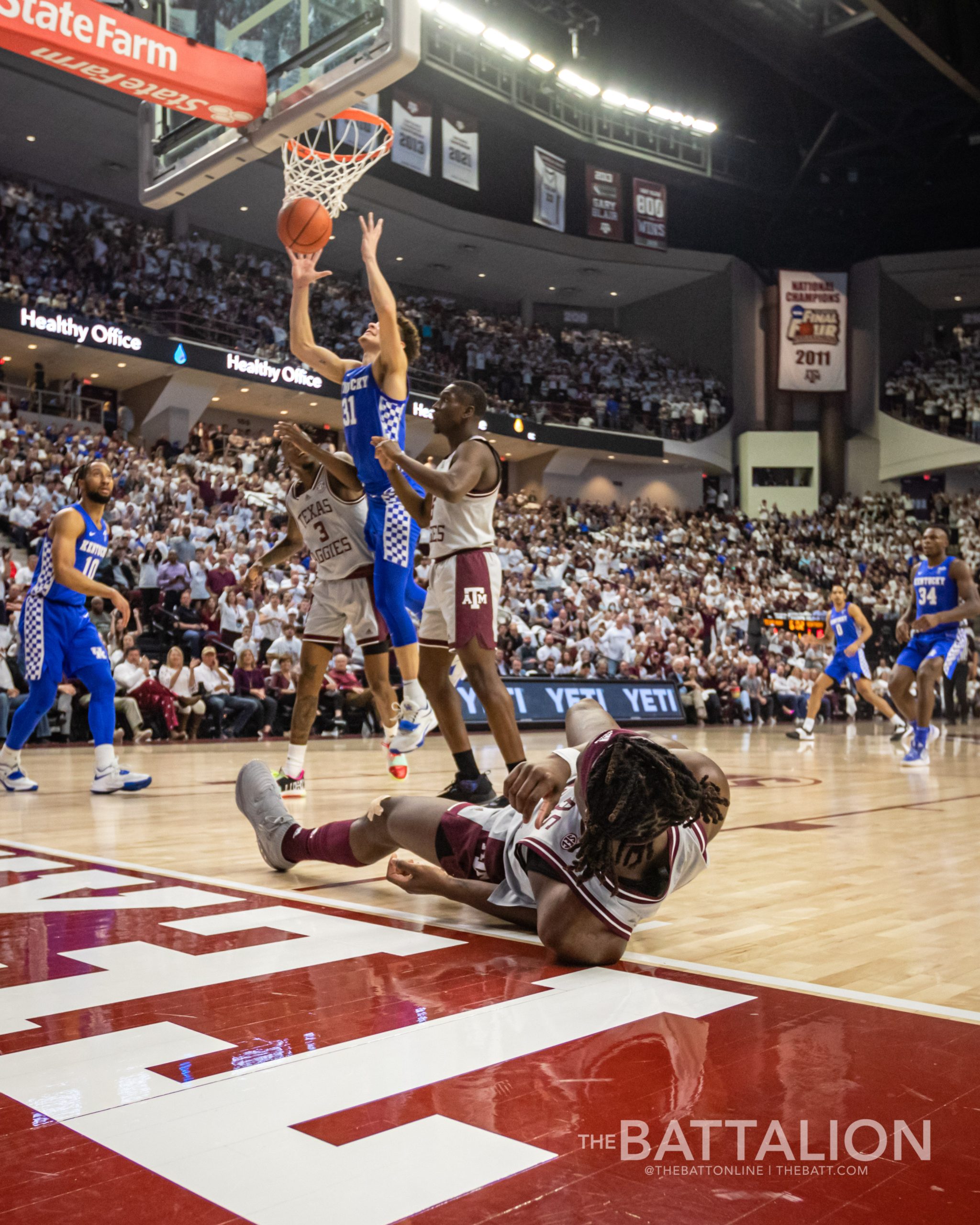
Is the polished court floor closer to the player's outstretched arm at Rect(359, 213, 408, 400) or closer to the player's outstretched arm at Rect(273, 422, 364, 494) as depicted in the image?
the player's outstretched arm at Rect(273, 422, 364, 494)

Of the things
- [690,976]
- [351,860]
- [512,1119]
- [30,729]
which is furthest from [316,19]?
[512,1119]

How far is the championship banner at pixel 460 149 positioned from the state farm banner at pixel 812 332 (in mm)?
11839

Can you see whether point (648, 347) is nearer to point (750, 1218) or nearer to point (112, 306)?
point (112, 306)

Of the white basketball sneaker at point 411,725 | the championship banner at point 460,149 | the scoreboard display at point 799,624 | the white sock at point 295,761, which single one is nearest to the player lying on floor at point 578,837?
the white sock at point 295,761

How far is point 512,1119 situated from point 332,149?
7.28 m

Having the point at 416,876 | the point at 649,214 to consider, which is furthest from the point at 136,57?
the point at 649,214

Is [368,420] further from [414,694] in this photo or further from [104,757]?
[104,757]

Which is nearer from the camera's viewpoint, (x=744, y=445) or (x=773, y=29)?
(x=773, y=29)

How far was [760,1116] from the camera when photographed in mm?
1515

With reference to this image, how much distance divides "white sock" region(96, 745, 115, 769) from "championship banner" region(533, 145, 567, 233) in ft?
77.2

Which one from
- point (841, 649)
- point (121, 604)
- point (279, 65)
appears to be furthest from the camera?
point (841, 649)

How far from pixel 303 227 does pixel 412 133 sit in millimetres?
19501

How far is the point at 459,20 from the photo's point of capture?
77.2 ft

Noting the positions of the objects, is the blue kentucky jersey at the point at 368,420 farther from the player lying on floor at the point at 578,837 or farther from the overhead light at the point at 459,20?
the overhead light at the point at 459,20
